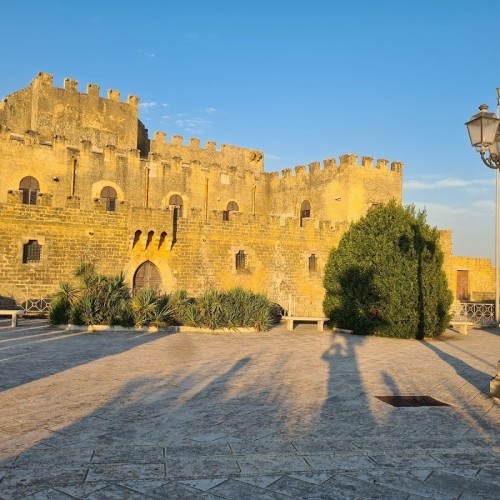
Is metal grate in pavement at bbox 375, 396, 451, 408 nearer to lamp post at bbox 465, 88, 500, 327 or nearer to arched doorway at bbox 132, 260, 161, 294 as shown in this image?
lamp post at bbox 465, 88, 500, 327

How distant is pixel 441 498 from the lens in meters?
4.01

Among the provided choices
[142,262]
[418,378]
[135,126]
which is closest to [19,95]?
[135,126]

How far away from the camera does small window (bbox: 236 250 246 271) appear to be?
80.1ft

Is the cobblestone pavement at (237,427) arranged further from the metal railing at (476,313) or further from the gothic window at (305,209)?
the gothic window at (305,209)

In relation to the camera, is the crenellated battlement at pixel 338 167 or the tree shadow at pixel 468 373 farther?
the crenellated battlement at pixel 338 167

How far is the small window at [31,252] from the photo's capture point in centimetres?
1942

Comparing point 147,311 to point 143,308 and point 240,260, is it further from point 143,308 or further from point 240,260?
point 240,260

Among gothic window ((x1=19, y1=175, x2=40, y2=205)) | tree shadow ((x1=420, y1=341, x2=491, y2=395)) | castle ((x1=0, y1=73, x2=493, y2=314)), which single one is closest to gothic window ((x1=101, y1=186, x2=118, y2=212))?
castle ((x1=0, y1=73, x2=493, y2=314))

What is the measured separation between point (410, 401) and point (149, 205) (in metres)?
22.7

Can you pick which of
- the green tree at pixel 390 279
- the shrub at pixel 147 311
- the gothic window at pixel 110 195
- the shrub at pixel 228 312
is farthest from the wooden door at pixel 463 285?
the shrub at pixel 147 311

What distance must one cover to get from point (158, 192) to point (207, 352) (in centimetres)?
1875

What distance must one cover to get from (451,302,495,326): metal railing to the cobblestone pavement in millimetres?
11832

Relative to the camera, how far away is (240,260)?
24547mm

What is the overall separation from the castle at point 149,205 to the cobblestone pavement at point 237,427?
9.66 meters
